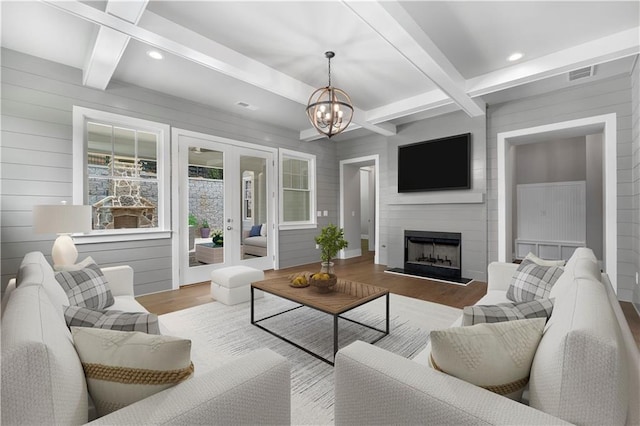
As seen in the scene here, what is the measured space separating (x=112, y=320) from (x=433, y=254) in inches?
206

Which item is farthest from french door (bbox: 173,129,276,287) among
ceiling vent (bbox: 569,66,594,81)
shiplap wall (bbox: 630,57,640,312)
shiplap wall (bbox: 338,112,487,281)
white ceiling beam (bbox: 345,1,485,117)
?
shiplap wall (bbox: 630,57,640,312)

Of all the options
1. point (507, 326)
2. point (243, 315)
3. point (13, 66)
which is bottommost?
point (243, 315)

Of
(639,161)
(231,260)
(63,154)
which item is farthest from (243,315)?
(639,161)

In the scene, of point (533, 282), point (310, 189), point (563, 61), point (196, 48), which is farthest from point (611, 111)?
point (196, 48)

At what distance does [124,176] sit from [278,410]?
13.0ft

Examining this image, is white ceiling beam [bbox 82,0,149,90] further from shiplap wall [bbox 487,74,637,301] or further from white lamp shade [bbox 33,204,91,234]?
shiplap wall [bbox 487,74,637,301]

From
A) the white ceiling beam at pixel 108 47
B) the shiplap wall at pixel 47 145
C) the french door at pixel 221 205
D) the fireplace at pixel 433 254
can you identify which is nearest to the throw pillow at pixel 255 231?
the french door at pixel 221 205

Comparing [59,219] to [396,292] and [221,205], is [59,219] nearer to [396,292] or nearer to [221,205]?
[221,205]

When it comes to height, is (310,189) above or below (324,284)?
above

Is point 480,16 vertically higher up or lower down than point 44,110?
higher up

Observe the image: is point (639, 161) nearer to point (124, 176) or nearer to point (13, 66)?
point (124, 176)

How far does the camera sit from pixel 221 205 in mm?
4863

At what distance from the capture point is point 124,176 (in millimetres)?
3912

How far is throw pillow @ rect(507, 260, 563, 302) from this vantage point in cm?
200
